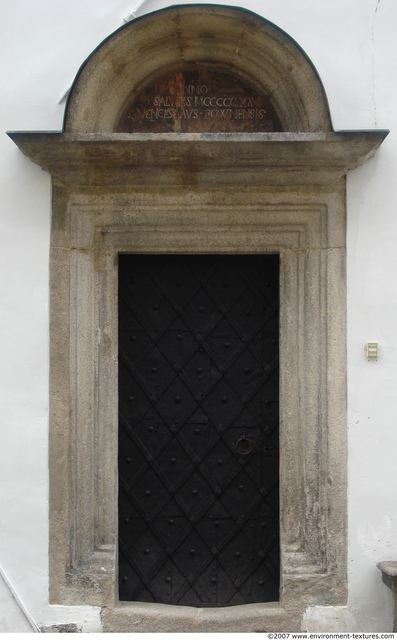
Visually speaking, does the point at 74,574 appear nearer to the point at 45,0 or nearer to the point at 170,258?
the point at 170,258

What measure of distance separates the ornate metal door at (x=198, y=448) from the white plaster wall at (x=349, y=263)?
451 mm

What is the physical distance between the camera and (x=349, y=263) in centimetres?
414

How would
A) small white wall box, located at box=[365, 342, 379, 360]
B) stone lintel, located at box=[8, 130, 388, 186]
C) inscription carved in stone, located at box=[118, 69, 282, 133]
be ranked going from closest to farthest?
stone lintel, located at box=[8, 130, 388, 186], small white wall box, located at box=[365, 342, 379, 360], inscription carved in stone, located at box=[118, 69, 282, 133]

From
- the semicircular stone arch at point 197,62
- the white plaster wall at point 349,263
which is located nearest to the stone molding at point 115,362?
the white plaster wall at point 349,263

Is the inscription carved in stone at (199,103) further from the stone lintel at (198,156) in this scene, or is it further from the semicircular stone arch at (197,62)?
the stone lintel at (198,156)

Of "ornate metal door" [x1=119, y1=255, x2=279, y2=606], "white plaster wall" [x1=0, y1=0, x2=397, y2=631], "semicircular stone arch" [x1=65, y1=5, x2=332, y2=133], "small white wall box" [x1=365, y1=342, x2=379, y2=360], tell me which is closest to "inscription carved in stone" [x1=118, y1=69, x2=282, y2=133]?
"semicircular stone arch" [x1=65, y1=5, x2=332, y2=133]

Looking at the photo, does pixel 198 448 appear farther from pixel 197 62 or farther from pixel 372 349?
pixel 197 62

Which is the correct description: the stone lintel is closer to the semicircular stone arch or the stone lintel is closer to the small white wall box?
the semicircular stone arch

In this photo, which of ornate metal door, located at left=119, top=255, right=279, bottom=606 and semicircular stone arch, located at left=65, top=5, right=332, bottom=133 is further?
ornate metal door, located at left=119, top=255, right=279, bottom=606

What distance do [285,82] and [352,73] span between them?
0.33 meters

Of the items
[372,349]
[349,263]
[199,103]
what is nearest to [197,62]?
[199,103]

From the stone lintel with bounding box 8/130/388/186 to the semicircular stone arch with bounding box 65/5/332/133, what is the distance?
0.43 ft

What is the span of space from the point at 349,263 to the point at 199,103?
1.16 meters

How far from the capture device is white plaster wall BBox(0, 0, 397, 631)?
4.11m
